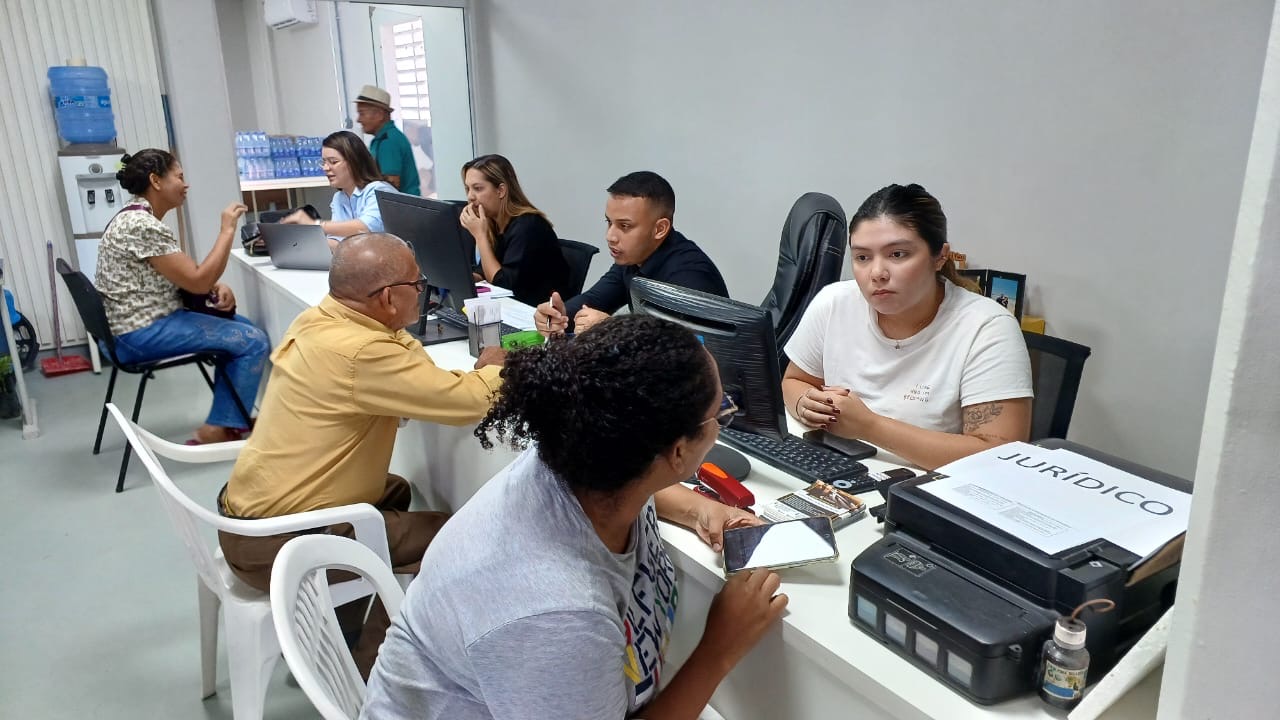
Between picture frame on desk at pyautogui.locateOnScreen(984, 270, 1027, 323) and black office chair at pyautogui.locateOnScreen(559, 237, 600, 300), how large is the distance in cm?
146

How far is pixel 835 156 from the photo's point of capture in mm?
3365

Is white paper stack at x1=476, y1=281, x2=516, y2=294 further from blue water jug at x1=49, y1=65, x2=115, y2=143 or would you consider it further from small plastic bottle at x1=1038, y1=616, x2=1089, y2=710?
blue water jug at x1=49, y1=65, x2=115, y2=143

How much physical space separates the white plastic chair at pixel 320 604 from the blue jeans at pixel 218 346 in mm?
2437

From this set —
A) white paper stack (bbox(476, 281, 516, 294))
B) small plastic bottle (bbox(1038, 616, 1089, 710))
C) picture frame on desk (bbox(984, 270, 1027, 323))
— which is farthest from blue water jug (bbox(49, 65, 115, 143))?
small plastic bottle (bbox(1038, 616, 1089, 710))

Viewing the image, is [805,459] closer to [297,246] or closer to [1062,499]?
[1062,499]

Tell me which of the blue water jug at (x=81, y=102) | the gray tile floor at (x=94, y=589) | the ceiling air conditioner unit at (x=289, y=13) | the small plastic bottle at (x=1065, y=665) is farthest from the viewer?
the ceiling air conditioner unit at (x=289, y=13)

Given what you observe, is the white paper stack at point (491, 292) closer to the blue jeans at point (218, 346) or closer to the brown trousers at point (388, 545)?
the brown trousers at point (388, 545)

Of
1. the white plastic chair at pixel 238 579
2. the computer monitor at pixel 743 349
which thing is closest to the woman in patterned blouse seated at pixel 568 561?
the computer monitor at pixel 743 349

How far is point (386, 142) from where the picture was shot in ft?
15.7

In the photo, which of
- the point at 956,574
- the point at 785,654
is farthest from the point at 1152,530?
the point at 785,654

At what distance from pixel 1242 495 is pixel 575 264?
2744 millimetres

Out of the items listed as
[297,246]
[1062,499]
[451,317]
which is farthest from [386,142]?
[1062,499]

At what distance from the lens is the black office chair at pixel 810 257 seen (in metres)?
2.55

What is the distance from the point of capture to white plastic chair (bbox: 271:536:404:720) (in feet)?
3.73
